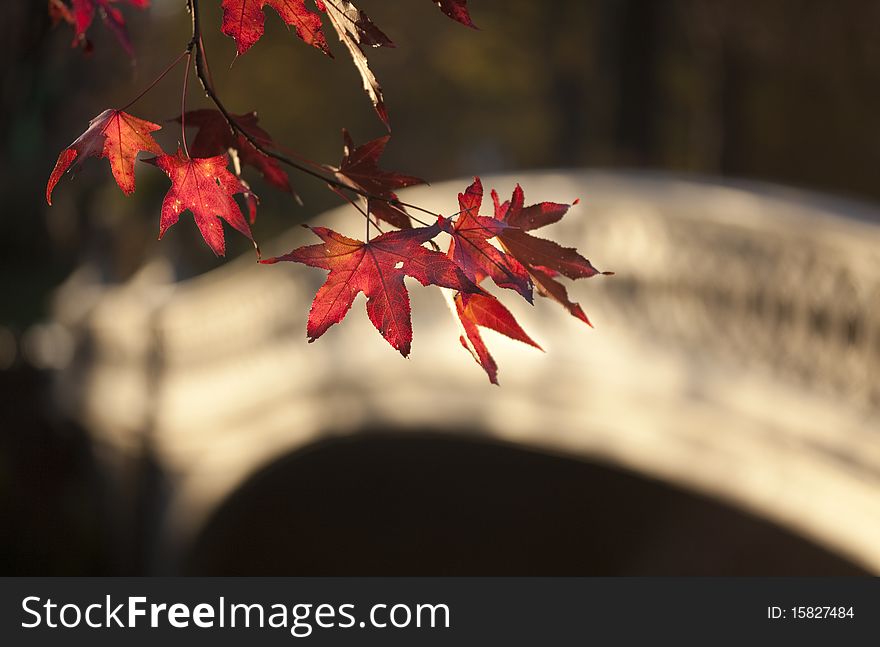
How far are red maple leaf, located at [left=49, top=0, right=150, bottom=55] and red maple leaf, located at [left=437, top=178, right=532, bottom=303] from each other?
2.21 feet

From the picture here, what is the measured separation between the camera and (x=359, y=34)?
145 centimetres

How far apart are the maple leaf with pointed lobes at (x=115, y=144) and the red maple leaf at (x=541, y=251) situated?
19.3 inches

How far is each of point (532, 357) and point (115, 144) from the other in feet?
16.7

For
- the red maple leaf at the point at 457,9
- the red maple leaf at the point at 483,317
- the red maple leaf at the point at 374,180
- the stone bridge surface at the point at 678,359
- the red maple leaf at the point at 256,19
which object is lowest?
the red maple leaf at the point at 483,317

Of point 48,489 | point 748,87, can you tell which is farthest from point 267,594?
point 748,87

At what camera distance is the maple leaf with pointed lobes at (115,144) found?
1.56 metres

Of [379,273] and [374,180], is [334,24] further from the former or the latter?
[379,273]

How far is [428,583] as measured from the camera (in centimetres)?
477

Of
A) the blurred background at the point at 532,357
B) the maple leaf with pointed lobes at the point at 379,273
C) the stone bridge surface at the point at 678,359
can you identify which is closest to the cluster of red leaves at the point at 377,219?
the maple leaf with pointed lobes at the point at 379,273

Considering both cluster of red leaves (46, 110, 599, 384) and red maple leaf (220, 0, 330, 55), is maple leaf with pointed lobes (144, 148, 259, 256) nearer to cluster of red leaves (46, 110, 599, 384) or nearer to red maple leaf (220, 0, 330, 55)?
cluster of red leaves (46, 110, 599, 384)

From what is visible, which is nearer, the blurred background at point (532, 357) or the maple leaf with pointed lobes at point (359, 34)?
the maple leaf with pointed lobes at point (359, 34)

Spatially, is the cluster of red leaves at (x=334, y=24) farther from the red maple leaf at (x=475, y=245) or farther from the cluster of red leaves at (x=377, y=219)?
the red maple leaf at (x=475, y=245)

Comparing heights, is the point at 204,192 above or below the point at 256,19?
below

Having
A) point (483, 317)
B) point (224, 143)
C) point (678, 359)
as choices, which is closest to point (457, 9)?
point (483, 317)
